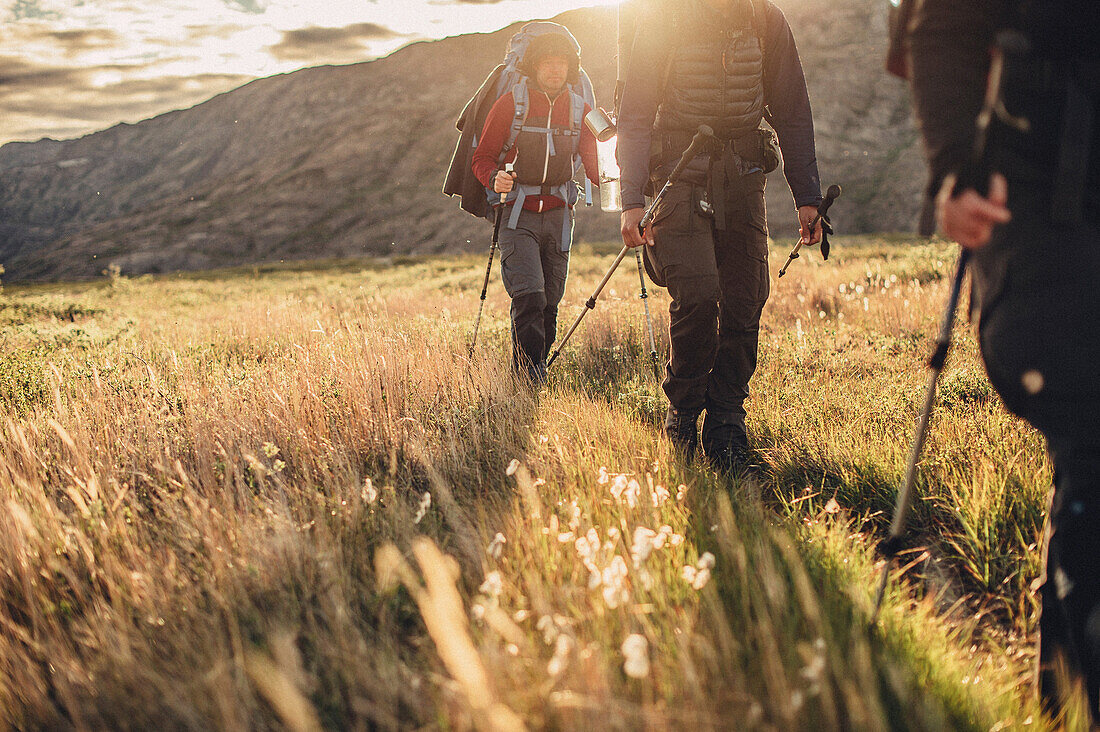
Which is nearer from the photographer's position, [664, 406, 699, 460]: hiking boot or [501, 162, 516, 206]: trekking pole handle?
[664, 406, 699, 460]: hiking boot

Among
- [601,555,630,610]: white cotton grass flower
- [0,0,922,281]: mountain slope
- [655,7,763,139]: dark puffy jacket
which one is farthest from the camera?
[0,0,922,281]: mountain slope

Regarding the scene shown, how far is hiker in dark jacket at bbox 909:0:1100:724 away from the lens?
1.53 metres

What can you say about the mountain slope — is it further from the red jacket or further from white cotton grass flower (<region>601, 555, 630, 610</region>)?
white cotton grass flower (<region>601, 555, 630, 610</region>)

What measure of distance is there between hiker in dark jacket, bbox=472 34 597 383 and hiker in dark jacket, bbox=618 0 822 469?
6.06ft

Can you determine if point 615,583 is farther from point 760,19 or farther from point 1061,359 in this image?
point 760,19

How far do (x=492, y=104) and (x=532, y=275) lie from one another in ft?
5.80

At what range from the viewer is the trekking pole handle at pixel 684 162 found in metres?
3.49

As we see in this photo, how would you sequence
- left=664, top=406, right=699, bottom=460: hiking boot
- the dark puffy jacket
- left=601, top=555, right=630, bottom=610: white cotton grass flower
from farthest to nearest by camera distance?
left=664, top=406, right=699, bottom=460: hiking boot
the dark puffy jacket
left=601, top=555, right=630, bottom=610: white cotton grass flower

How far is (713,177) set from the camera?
367 cm

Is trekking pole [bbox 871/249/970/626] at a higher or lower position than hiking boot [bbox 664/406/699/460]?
higher

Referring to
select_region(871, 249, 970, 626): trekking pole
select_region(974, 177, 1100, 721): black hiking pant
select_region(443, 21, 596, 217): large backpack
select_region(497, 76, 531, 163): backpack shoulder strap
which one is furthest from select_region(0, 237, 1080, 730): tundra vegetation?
select_region(497, 76, 531, 163): backpack shoulder strap

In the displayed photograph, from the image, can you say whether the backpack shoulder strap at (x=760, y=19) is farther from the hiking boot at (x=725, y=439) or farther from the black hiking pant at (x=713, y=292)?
the hiking boot at (x=725, y=439)

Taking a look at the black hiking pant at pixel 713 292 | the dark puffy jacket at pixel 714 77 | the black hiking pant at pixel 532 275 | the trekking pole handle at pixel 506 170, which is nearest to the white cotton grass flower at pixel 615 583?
the black hiking pant at pixel 713 292

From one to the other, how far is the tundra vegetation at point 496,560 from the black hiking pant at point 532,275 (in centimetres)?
92
